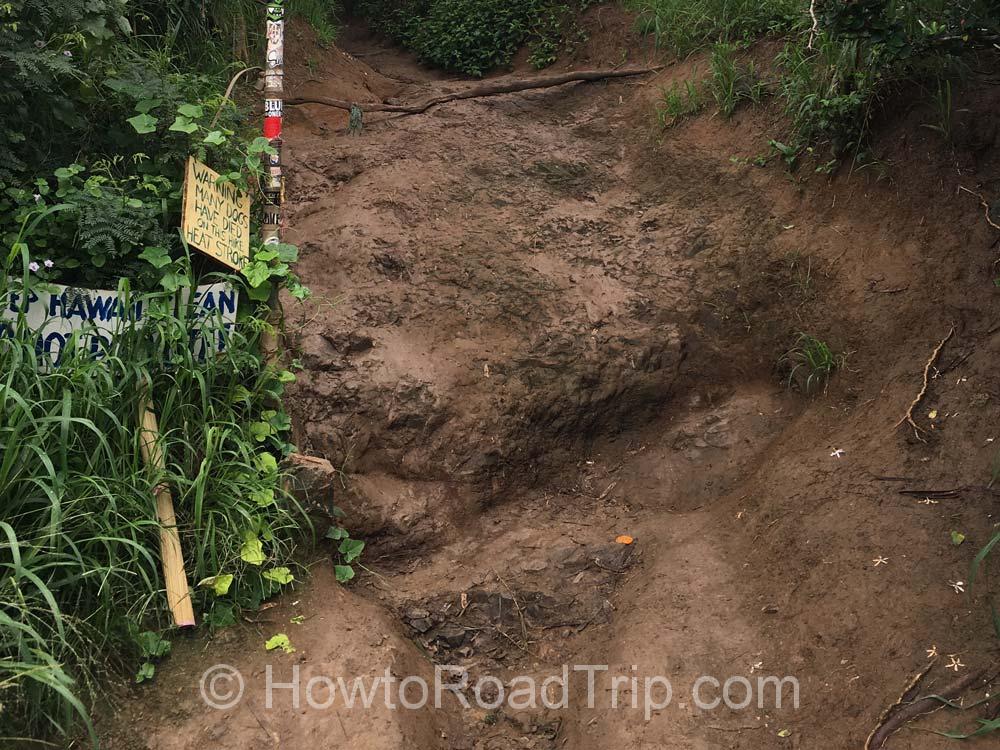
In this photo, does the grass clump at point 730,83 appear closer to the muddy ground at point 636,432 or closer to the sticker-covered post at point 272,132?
the muddy ground at point 636,432

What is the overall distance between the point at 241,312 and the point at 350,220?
1.18 m

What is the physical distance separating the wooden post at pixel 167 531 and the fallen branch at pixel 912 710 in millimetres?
2265

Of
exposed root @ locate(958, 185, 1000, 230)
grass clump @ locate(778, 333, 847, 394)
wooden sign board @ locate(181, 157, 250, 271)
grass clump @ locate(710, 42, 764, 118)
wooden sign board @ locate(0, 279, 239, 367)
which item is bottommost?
grass clump @ locate(778, 333, 847, 394)

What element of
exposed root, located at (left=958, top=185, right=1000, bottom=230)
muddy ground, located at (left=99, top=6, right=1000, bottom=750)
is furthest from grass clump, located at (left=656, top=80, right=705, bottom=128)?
exposed root, located at (left=958, top=185, right=1000, bottom=230)

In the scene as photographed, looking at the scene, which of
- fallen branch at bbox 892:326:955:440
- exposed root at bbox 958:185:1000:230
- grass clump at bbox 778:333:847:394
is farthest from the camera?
grass clump at bbox 778:333:847:394

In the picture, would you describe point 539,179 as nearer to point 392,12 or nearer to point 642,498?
point 642,498

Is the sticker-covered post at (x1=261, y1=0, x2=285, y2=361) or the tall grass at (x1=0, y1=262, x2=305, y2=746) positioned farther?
the sticker-covered post at (x1=261, y1=0, x2=285, y2=361)

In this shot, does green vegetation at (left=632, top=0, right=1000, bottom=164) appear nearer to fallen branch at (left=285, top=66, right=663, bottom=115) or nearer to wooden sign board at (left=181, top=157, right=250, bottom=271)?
fallen branch at (left=285, top=66, right=663, bottom=115)

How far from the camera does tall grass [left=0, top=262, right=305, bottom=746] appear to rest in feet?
8.55

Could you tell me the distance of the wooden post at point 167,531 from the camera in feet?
9.59

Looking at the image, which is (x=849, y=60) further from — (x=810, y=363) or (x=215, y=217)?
(x=215, y=217)

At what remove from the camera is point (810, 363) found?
3.93 m

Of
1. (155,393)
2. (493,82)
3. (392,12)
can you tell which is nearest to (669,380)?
(155,393)

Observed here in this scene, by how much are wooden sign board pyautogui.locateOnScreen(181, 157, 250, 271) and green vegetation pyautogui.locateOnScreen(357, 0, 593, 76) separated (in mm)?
3505
